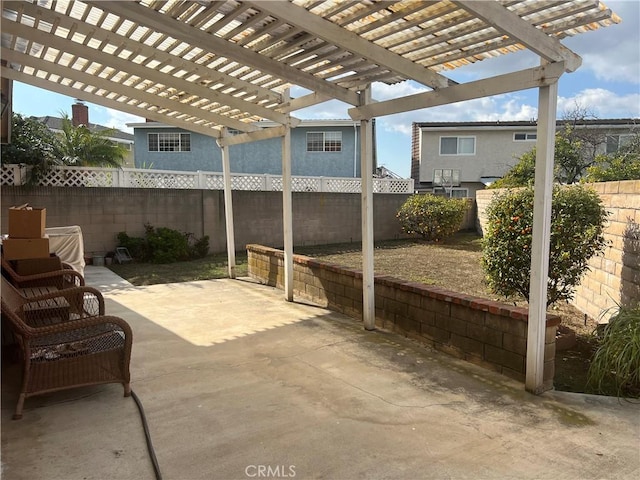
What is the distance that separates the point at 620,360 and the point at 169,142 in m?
18.7

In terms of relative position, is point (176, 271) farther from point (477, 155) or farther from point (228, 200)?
point (477, 155)

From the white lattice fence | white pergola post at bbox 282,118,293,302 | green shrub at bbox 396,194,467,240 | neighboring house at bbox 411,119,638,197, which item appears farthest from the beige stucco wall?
white pergola post at bbox 282,118,293,302

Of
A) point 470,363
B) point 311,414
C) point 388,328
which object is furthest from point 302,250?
point 311,414

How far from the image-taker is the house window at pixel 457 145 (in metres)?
21.2

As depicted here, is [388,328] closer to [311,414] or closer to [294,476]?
[311,414]

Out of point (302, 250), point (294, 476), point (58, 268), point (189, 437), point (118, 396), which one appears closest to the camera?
point (294, 476)

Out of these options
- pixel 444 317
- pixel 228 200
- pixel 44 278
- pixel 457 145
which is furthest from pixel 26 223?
pixel 457 145

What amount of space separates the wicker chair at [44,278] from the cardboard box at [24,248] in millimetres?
105

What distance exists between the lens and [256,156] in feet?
62.4

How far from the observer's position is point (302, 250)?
466 inches

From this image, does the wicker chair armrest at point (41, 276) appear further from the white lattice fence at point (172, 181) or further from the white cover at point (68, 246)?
the white lattice fence at point (172, 181)

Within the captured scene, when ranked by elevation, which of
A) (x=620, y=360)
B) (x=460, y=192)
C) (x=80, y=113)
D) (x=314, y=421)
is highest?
(x=80, y=113)

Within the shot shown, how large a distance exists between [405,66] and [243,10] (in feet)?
4.85

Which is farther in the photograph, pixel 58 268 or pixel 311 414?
pixel 58 268
